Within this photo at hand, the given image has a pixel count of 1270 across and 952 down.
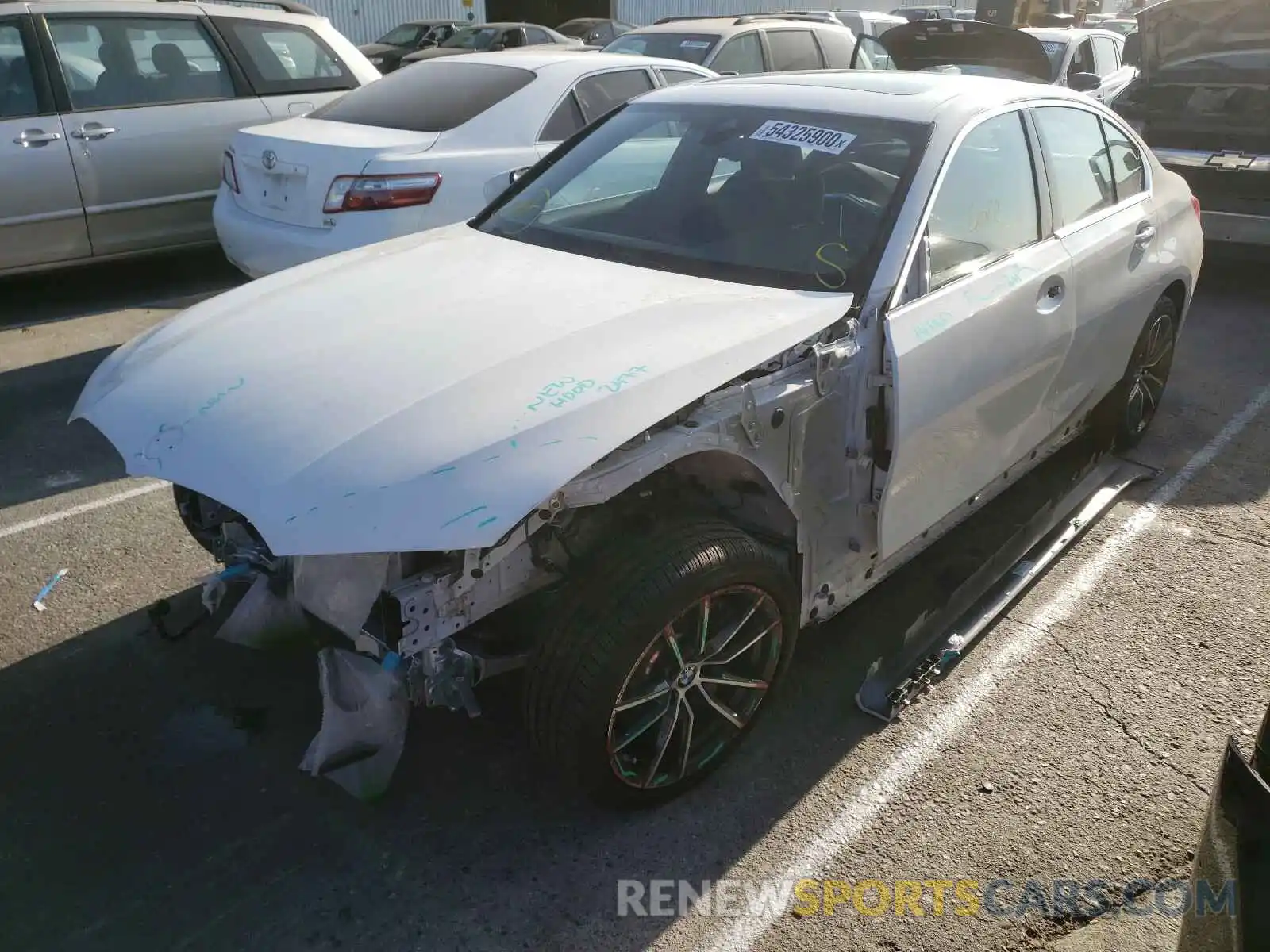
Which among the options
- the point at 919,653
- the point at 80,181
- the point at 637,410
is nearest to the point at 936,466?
the point at 919,653

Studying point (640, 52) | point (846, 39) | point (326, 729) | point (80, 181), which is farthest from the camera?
point (846, 39)

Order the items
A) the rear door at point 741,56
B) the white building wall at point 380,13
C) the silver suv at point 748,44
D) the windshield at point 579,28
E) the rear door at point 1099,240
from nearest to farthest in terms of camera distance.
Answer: the rear door at point 1099,240
the rear door at point 741,56
the silver suv at point 748,44
the windshield at point 579,28
the white building wall at point 380,13

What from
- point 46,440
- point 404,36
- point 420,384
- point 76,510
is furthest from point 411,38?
point 420,384

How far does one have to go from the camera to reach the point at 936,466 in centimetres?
315

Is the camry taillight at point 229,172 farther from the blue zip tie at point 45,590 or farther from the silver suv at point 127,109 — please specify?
the blue zip tie at point 45,590

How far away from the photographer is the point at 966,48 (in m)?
8.87

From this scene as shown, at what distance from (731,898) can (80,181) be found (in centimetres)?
607

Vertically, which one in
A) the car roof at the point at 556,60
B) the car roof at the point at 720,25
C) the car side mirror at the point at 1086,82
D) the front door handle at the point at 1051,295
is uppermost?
the car roof at the point at 556,60

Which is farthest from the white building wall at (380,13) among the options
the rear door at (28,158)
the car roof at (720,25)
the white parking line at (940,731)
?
the white parking line at (940,731)

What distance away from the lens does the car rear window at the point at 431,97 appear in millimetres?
5715

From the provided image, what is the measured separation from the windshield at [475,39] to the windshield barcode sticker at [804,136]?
582 inches

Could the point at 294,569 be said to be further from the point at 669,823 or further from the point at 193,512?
the point at 669,823

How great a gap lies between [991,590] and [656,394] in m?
1.83

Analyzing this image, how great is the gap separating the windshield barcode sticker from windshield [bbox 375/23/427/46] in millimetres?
17358
